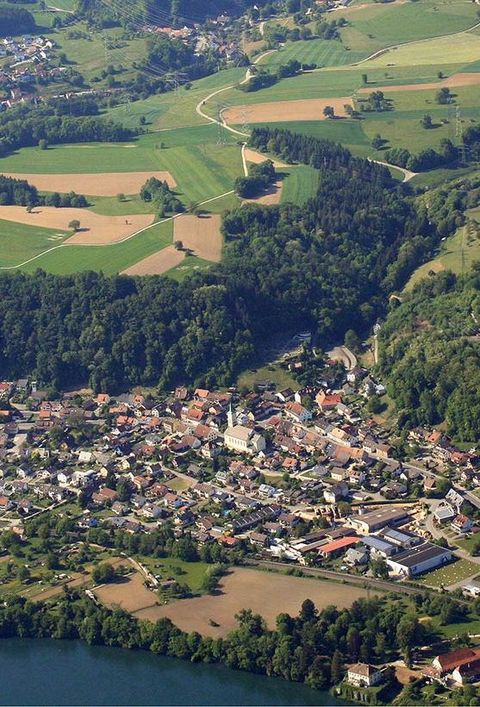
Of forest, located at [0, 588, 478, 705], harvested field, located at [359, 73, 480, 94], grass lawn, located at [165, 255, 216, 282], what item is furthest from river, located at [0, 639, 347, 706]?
harvested field, located at [359, 73, 480, 94]

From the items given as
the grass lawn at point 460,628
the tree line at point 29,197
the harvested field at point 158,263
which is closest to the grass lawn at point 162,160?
the tree line at point 29,197

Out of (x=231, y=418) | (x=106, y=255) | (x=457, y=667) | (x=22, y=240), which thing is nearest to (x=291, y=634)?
(x=457, y=667)

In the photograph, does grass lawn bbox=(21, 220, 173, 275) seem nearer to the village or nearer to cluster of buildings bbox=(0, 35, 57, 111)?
the village

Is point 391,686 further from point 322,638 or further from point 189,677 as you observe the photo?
point 189,677

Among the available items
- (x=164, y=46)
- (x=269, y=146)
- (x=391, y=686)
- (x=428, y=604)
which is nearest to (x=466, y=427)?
(x=428, y=604)

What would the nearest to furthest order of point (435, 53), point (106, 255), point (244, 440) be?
1. point (244, 440)
2. point (106, 255)
3. point (435, 53)

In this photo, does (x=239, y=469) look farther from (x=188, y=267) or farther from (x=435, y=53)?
(x=435, y=53)

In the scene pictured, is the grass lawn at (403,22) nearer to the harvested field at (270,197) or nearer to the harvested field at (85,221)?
the harvested field at (270,197)

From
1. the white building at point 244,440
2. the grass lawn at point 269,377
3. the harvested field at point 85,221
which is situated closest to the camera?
the white building at point 244,440
